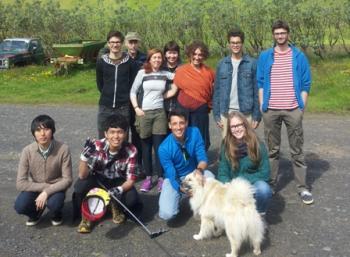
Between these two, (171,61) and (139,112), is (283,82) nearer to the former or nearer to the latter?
(171,61)

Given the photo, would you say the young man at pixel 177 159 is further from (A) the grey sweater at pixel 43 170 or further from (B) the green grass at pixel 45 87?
(B) the green grass at pixel 45 87

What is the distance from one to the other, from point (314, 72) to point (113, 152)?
9747 mm

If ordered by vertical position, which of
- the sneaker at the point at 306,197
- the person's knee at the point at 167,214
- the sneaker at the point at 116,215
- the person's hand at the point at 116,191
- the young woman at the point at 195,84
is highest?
the young woman at the point at 195,84

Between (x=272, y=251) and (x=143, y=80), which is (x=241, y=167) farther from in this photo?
(x=143, y=80)

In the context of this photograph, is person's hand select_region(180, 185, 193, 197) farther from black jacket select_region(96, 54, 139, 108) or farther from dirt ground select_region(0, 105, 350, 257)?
black jacket select_region(96, 54, 139, 108)

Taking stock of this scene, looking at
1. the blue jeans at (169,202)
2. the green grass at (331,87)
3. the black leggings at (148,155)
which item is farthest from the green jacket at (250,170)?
the green grass at (331,87)

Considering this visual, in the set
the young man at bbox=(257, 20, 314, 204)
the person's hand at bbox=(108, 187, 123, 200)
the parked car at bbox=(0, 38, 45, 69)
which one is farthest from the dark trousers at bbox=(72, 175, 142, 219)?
the parked car at bbox=(0, 38, 45, 69)

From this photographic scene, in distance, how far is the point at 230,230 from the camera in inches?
156

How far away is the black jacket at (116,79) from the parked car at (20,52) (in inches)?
536

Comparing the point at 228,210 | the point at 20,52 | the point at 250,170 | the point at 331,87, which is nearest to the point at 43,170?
the point at 228,210

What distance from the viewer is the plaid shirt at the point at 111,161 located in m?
4.73

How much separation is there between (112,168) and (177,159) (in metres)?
0.71

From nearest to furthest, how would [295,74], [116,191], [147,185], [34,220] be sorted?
1. [116,191]
2. [34,220]
3. [295,74]
4. [147,185]

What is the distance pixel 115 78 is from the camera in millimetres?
5602
